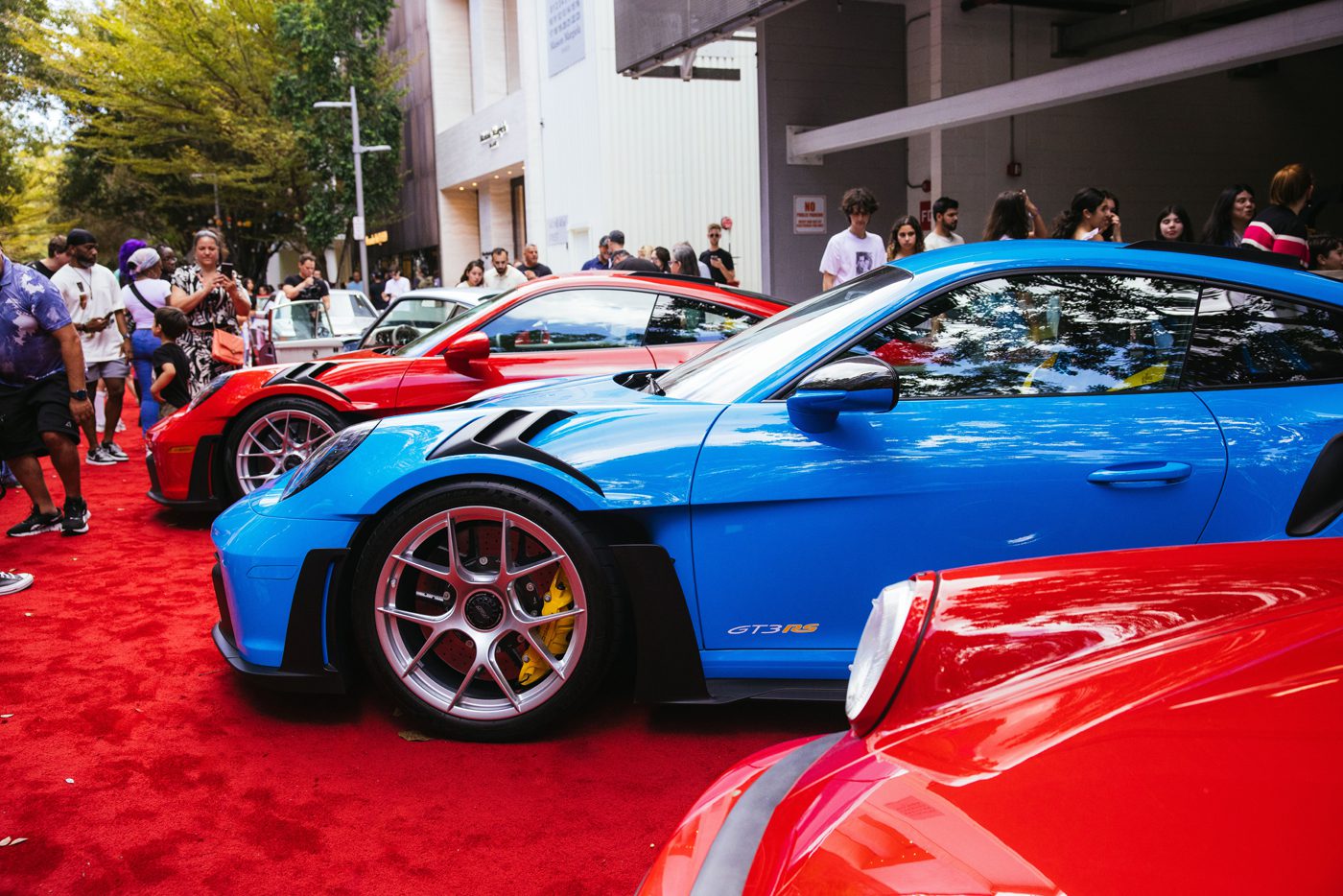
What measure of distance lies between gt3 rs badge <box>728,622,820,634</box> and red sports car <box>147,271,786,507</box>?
9.37ft

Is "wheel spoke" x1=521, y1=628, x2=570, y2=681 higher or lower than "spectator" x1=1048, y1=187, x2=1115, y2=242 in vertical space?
lower

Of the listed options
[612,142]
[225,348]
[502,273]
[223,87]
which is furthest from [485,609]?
[223,87]

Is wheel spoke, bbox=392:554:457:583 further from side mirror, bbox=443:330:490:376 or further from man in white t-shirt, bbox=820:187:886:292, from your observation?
man in white t-shirt, bbox=820:187:886:292

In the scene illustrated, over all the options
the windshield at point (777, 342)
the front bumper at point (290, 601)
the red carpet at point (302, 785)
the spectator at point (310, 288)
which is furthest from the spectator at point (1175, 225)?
the spectator at point (310, 288)

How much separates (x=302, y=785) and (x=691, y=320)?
11.4 feet

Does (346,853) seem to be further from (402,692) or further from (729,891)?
(729,891)

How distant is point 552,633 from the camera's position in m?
3.16

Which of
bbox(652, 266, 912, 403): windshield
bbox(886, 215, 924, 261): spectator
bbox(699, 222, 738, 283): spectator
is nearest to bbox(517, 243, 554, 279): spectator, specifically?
bbox(699, 222, 738, 283): spectator

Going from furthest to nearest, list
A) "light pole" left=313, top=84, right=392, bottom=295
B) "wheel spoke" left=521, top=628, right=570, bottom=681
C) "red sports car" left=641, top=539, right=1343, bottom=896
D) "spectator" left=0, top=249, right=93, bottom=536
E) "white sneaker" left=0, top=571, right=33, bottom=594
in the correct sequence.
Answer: "light pole" left=313, top=84, right=392, bottom=295
"spectator" left=0, top=249, right=93, bottom=536
"white sneaker" left=0, top=571, right=33, bottom=594
"wheel spoke" left=521, top=628, right=570, bottom=681
"red sports car" left=641, top=539, right=1343, bottom=896

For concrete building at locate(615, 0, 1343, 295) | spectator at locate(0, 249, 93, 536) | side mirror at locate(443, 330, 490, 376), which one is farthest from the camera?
concrete building at locate(615, 0, 1343, 295)

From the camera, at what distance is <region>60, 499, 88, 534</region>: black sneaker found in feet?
20.7

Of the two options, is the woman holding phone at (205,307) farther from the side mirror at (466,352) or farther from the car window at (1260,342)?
the car window at (1260,342)

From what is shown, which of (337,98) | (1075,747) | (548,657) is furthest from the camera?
(337,98)

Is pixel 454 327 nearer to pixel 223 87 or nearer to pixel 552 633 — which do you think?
pixel 552 633
